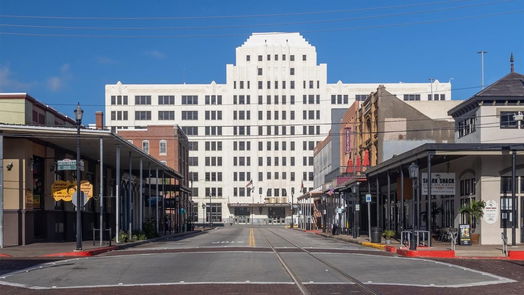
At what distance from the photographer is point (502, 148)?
115ft

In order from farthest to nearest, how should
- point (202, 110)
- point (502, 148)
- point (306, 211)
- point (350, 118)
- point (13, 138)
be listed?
point (202, 110) < point (306, 211) < point (350, 118) < point (13, 138) < point (502, 148)

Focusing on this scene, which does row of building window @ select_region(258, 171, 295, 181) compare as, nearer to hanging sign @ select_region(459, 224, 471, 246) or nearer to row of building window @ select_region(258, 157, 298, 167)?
row of building window @ select_region(258, 157, 298, 167)

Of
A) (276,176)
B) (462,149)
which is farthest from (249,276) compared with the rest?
(276,176)

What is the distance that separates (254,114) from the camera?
138m

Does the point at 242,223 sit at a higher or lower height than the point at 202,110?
lower

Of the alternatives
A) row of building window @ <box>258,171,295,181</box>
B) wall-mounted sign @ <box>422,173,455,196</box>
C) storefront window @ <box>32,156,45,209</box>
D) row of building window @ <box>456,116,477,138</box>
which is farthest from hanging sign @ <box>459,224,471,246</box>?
row of building window @ <box>258,171,295,181</box>

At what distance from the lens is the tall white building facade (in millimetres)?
137000

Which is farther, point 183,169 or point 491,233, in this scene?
point 183,169

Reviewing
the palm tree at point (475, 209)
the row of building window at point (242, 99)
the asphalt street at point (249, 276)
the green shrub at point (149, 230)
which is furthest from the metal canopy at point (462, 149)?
the row of building window at point (242, 99)

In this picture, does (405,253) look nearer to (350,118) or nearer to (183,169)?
(350,118)

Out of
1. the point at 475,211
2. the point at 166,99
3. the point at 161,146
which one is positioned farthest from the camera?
the point at 166,99

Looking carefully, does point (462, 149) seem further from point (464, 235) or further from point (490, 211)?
point (464, 235)

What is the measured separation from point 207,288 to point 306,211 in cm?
8543

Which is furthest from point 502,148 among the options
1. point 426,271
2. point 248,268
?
point 248,268
